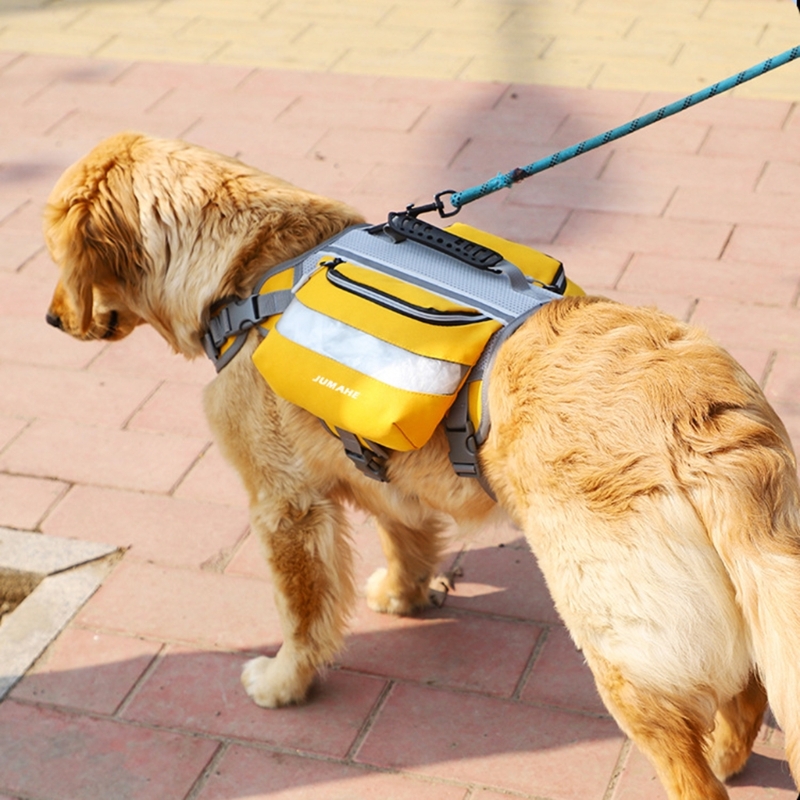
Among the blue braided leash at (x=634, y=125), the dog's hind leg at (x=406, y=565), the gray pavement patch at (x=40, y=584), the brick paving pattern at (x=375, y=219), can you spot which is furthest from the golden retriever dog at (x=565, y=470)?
the gray pavement patch at (x=40, y=584)

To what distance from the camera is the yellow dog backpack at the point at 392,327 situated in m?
2.61

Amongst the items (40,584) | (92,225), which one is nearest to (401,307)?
(92,225)

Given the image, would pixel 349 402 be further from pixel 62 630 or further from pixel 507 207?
pixel 507 207

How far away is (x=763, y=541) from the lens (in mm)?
2211

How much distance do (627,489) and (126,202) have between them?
1.56m

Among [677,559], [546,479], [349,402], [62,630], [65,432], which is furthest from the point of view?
[65,432]

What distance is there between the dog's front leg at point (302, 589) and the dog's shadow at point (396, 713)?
0.30 ft

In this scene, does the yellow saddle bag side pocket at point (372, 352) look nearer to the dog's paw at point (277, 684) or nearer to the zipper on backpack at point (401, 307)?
the zipper on backpack at point (401, 307)

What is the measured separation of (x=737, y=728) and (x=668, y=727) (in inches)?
22.3

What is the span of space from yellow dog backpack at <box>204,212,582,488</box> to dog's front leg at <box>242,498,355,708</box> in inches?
12.8

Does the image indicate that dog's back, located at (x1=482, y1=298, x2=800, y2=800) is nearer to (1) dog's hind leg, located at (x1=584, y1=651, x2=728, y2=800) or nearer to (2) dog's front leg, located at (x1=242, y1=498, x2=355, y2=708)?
(1) dog's hind leg, located at (x1=584, y1=651, x2=728, y2=800)

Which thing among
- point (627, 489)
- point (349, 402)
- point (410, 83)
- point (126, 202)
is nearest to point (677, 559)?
point (627, 489)

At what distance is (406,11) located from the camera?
7992mm

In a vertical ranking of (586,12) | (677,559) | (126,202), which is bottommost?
(586,12)
